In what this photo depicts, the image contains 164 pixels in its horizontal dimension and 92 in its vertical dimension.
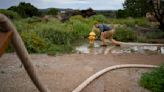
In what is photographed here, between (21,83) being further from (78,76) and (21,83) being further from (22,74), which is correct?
(78,76)

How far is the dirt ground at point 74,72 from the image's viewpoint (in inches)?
235

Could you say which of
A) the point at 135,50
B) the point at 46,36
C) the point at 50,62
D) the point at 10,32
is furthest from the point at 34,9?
the point at 10,32

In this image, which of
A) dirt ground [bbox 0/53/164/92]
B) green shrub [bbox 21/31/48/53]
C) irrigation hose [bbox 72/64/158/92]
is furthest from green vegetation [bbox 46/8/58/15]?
irrigation hose [bbox 72/64/158/92]

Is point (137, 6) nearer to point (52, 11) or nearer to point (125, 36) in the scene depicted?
point (125, 36)

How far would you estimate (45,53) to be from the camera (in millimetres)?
9547

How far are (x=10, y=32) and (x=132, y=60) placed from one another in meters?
5.80

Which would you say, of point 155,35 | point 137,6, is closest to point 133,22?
point 137,6

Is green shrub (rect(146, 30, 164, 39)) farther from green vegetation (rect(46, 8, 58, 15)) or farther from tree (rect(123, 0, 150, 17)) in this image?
green vegetation (rect(46, 8, 58, 15))

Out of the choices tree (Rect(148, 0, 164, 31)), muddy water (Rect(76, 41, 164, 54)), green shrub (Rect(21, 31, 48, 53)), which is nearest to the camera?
green shrub (Rect(21, 31, 48, 53))

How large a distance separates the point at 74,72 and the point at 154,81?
1.78 meters

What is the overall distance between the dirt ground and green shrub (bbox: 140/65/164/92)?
0.13 meters

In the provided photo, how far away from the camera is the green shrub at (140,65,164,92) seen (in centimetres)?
586

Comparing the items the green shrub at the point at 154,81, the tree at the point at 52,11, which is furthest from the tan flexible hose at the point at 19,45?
the tree at the point at 52,11

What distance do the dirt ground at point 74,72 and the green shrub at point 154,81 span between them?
0.13 m
